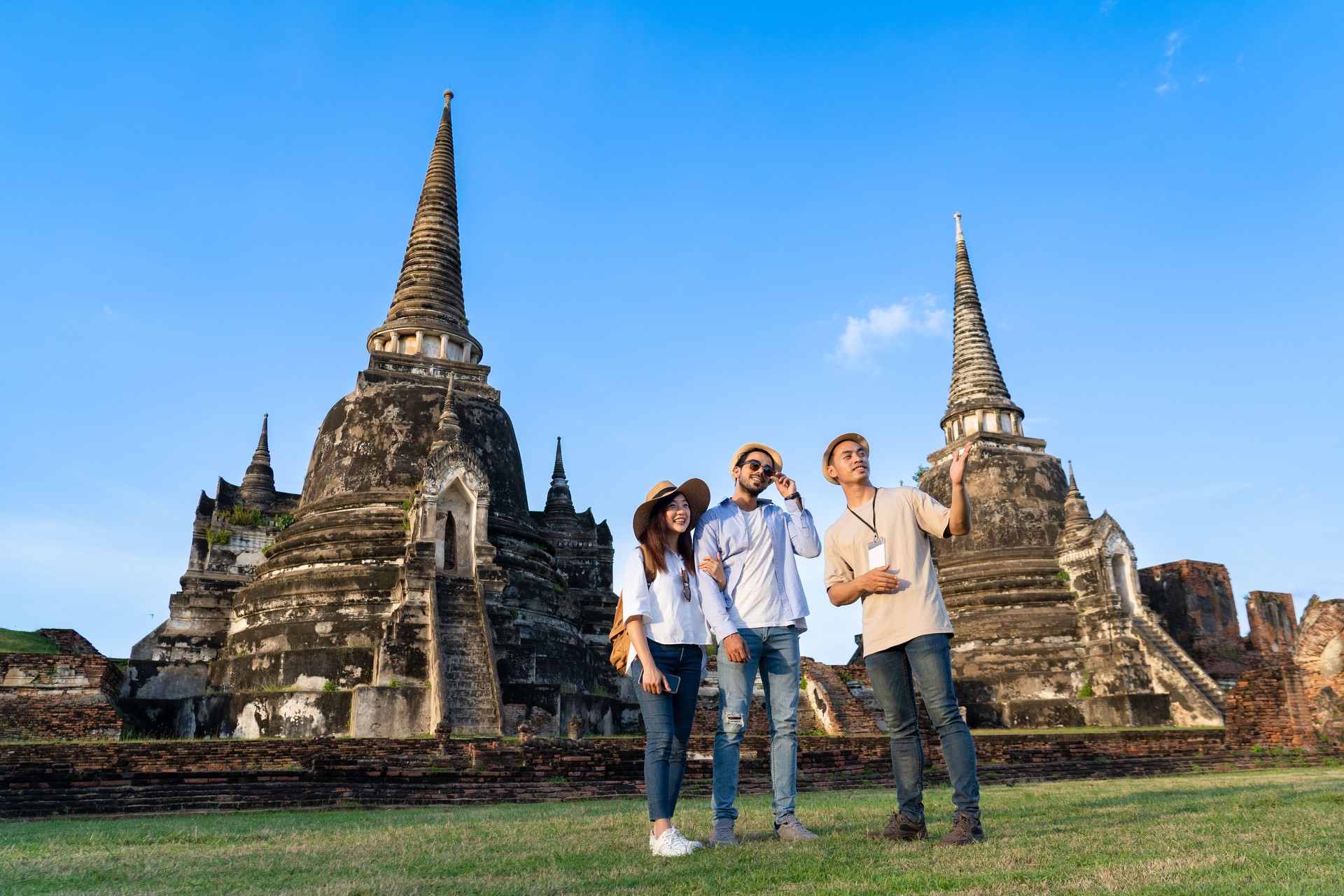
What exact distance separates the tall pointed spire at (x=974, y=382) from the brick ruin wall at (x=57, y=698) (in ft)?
74.6

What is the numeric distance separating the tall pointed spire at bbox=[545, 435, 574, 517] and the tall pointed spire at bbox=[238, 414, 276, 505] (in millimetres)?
6930

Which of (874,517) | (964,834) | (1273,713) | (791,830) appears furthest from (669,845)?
(1273,713)

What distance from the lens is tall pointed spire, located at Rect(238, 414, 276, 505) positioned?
969 inches

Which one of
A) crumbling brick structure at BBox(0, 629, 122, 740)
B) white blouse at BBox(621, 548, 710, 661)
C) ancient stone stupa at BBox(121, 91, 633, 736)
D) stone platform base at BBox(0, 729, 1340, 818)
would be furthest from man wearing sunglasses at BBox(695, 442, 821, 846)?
crumbling brick structure at BBox(0, 629, 122, 740)

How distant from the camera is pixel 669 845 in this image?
15.5ft

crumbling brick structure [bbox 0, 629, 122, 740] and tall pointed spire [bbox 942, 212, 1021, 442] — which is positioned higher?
tall pointed spire [bbox 942, 212, 1021, 442]

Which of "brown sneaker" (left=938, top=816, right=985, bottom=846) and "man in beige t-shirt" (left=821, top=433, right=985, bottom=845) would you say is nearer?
"brown sneaker" (left=938, top=816, right=985, bottom=846)

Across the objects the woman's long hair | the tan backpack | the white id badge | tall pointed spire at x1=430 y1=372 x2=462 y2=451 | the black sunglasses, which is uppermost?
tall pointed spire at x1=430 y1=372 x2=462 y2=451

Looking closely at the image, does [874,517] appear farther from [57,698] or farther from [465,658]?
[57,698]

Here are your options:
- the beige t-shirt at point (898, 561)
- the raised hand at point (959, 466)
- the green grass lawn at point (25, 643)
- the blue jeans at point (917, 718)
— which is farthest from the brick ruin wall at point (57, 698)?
the raised hand at point (959, 466)

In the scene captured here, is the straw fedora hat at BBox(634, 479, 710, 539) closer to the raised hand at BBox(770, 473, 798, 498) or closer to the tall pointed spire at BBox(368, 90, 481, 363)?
the raised hand at BBox(770, 473, 798, 498)

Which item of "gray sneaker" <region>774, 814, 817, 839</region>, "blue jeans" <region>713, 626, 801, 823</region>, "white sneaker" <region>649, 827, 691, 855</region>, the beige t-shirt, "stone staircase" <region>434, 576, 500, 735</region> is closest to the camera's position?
"white sneaker" <region>649, 827, 691, 855</region>

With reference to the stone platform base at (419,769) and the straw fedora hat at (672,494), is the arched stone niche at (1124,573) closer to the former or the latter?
the stone platform base at (419,769)

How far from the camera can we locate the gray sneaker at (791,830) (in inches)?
Result: 201
